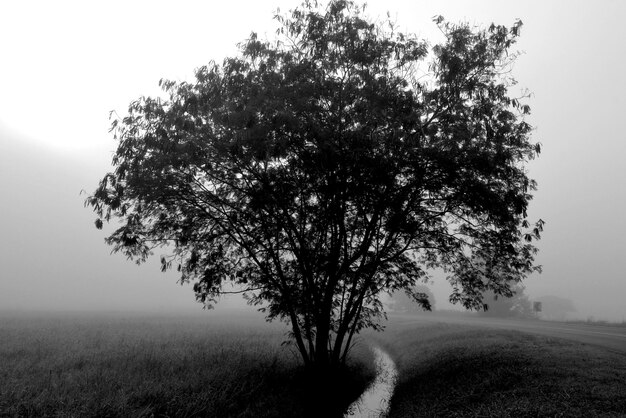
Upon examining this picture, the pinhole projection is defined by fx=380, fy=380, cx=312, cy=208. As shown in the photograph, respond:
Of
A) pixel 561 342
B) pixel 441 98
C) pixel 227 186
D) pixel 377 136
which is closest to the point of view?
A: pixel 377 136

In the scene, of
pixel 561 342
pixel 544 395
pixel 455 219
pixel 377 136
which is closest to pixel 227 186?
pixel 377 136

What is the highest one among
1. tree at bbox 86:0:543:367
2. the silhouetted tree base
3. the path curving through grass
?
tree at bbox 86:0:543:367

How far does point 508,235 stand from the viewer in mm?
14172

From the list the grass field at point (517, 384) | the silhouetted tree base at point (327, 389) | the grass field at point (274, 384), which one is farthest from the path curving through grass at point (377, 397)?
the grass field at point (517, 384)

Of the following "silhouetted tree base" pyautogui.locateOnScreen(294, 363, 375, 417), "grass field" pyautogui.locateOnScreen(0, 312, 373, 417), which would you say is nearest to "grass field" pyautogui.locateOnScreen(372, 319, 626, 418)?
"silhouetted tree base" pyautogui.locateOnScreen(294, 363, 375, 417)

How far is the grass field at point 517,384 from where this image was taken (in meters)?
8.62

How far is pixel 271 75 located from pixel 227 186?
4914 mm

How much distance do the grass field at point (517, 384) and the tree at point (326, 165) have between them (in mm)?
2888

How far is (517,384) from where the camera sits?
34.8ft

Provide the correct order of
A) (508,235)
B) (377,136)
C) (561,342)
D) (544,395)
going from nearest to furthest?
(544,395) < (377,136) < (508,235) < (561,342)

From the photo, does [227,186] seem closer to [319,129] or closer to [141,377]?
[319,129]

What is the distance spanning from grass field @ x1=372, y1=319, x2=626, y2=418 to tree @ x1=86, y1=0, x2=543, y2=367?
2.89m

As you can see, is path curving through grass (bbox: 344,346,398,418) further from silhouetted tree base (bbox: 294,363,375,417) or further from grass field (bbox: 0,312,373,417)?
grass field (bbox: 0,312,373,417)

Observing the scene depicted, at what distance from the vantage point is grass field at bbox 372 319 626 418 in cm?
862
